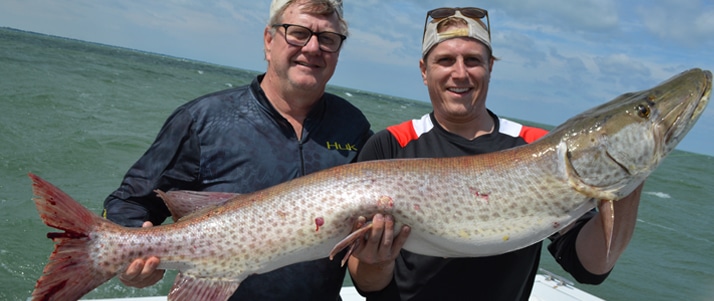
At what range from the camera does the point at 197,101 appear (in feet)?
12.2

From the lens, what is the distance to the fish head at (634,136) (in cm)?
288

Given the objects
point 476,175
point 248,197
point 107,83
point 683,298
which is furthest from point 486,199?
point 107,83

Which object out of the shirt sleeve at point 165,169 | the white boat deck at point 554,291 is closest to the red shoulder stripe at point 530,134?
the shirt sleeve at point 165,169

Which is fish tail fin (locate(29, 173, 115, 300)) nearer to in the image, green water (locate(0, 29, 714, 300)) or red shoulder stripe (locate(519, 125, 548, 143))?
red shoulder stripe (locate(519, 125, 548, 143))

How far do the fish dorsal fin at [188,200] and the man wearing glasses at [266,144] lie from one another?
0.25 meters

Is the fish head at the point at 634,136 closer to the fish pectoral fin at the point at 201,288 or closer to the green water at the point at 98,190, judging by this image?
the fish pectoral fin at the point at 201,288

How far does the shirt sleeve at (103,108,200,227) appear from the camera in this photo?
142 inches

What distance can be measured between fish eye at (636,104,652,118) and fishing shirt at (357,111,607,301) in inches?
27.4

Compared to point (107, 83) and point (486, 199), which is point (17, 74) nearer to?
point (107, 83)

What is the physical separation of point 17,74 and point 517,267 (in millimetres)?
32136

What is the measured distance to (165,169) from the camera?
3.60m

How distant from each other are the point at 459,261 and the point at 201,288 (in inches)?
57.9

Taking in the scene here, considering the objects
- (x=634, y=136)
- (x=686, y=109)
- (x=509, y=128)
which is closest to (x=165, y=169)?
(x=509, y=128)

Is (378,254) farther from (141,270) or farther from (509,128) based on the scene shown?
(141,270)
